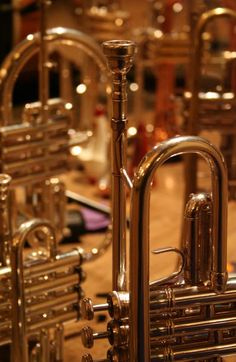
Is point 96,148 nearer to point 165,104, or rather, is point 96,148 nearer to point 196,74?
point 165,104

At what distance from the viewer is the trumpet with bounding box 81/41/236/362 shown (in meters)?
0.83

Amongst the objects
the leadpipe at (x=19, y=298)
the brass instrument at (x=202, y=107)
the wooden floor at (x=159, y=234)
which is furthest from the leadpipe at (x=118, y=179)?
the brass instrument at (x=202, y=107)

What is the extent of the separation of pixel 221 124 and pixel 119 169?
1.92ft

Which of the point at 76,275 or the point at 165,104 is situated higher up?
the point at 165,104

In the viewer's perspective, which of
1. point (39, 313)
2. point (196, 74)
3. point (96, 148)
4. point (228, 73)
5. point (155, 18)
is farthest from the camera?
point (155, 18)

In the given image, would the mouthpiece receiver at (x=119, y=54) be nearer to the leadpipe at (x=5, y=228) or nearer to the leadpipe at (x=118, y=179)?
the leadpipe at (x=118, y=179)

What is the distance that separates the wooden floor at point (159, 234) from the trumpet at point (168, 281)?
262 mm

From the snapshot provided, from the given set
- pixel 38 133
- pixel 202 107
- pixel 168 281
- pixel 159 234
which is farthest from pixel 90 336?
pixel 159 234

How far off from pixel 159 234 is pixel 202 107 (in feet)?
1.11

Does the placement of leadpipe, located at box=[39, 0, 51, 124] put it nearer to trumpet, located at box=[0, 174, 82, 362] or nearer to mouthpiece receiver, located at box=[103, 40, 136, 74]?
trumpet, located at box=[0, 174, 82, 362]

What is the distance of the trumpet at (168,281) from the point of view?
833 mm

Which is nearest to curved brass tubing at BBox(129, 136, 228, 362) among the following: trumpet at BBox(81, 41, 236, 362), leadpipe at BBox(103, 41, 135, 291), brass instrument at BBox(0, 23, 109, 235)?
trumpet at BBox(81, 41, 236, 362)

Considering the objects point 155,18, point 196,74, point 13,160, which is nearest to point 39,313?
point 13,160

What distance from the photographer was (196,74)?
1.43 metres
